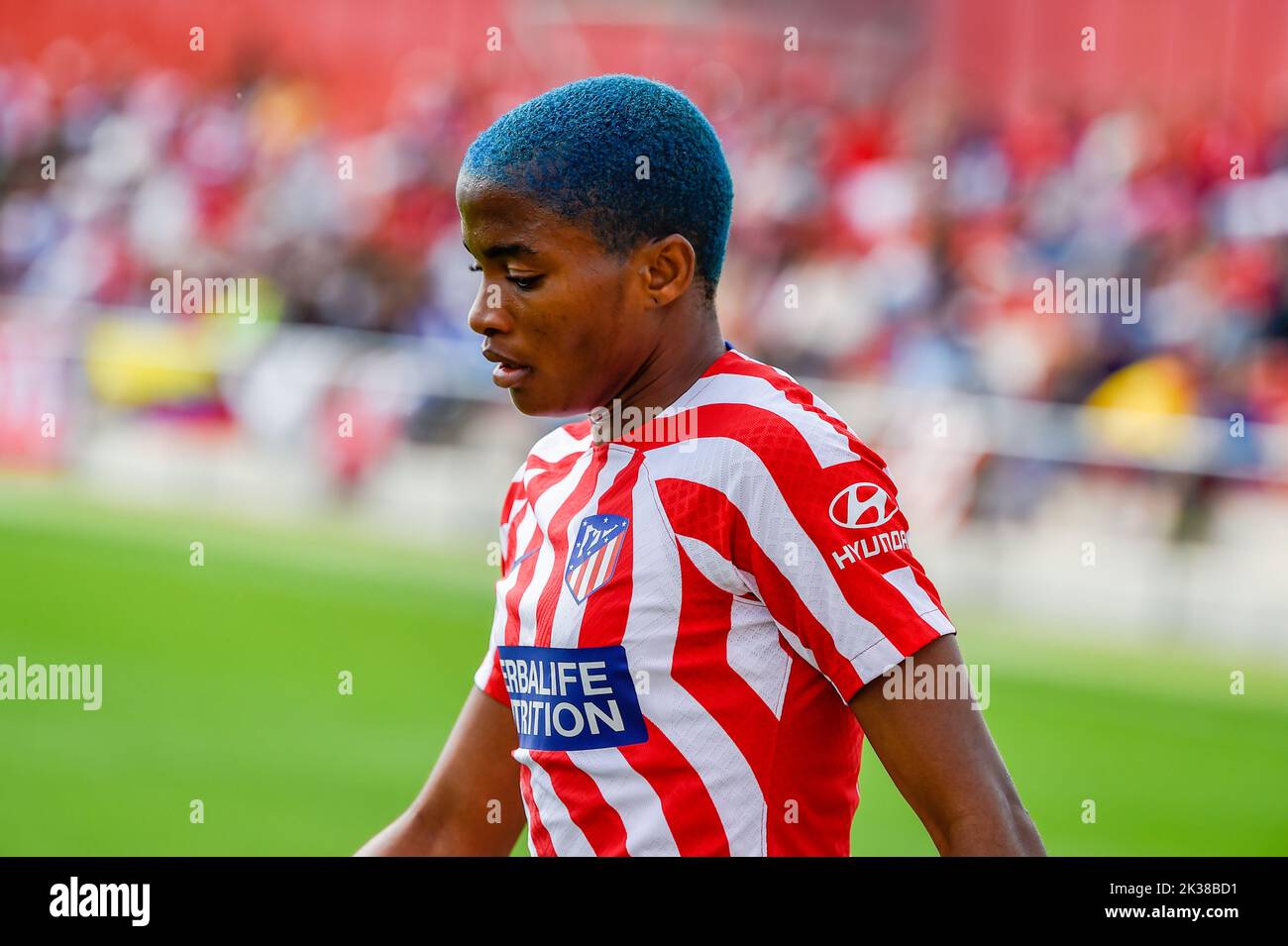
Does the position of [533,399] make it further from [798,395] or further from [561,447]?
[798,395]

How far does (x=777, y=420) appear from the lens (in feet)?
7.63

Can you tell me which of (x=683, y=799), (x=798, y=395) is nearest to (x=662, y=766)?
(x=683, y=799)

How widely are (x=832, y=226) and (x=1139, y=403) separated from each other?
12.6ft

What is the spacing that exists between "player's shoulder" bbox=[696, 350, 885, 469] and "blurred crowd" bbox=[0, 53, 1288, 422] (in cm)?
965

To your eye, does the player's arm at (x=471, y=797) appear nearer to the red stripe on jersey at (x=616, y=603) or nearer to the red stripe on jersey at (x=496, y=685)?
the red stripe on jersey at (x=496, y=685)

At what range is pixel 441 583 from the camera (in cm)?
1216

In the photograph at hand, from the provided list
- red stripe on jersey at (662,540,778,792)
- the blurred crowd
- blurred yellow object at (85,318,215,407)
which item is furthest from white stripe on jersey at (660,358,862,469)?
blurred yellow object at (85,318,215,407)

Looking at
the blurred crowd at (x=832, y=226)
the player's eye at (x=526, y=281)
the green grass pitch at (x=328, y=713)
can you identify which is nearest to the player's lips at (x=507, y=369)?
the player's eye at (x=526, y=281)

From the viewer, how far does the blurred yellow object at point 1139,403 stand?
10.8 m

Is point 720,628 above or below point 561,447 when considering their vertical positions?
below

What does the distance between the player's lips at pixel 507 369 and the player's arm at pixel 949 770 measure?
0.69 m

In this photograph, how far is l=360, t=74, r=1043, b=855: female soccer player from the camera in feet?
7.34

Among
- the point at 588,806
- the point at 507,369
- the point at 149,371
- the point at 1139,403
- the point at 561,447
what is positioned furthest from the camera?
the point at 149,371

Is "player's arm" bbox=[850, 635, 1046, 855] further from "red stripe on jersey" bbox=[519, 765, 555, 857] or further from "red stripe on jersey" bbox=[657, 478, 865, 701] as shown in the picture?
"red stripe on jersey" bbox=[519, 765, 555, 857]
